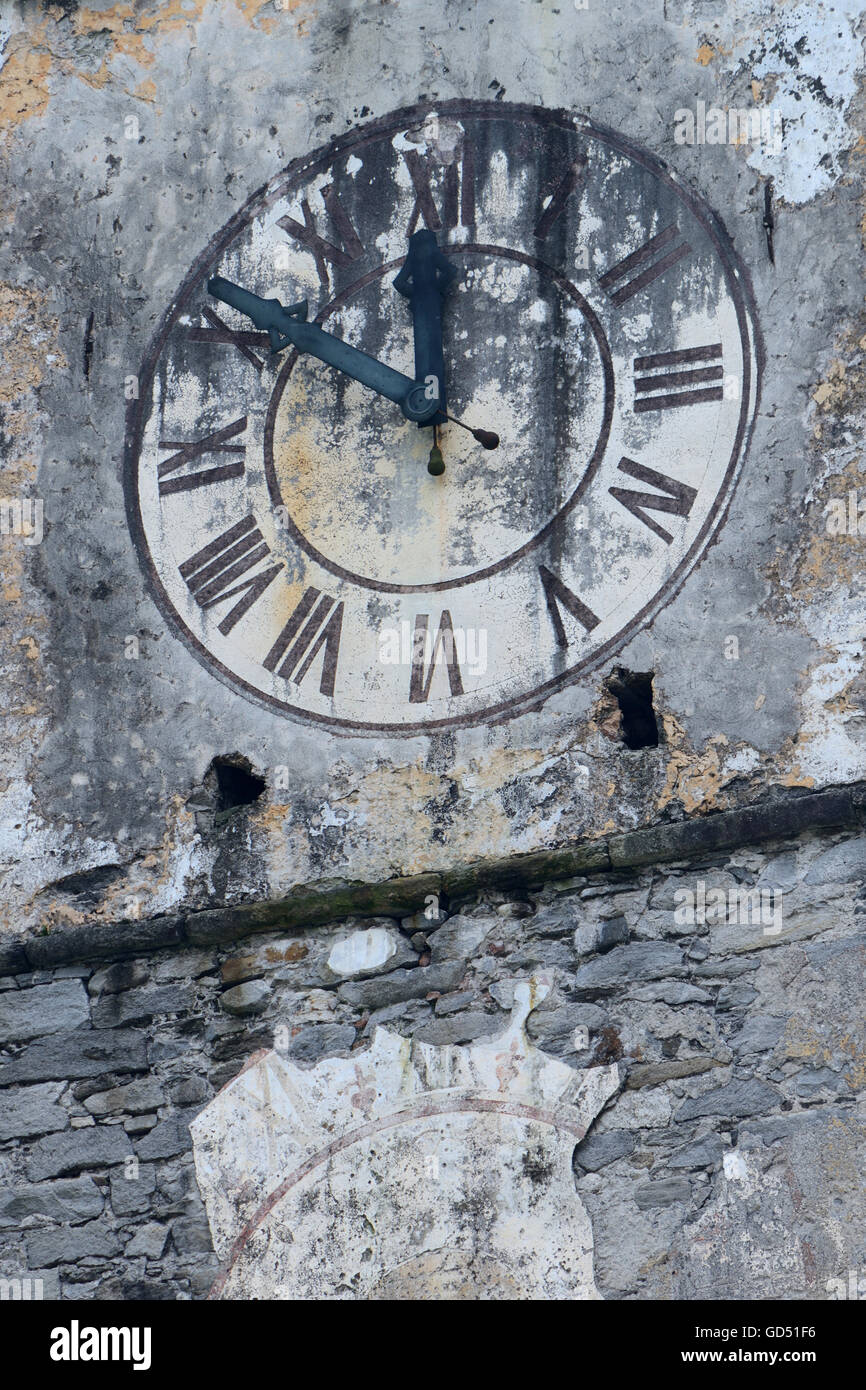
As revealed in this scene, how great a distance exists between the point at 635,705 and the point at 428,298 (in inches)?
62.6

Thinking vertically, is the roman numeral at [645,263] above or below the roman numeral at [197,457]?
above

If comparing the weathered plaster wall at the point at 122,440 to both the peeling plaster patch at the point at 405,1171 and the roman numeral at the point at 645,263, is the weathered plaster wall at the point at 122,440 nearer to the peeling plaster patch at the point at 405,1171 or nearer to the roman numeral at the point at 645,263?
the roman numeral at the point at 645,263

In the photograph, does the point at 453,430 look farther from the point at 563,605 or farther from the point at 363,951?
the point at 363,951

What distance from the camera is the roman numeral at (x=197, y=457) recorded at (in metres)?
9.81

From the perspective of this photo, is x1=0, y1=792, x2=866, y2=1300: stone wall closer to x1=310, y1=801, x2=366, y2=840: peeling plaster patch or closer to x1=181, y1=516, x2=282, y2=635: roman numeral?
x1=310, y1=801, x2=366, y2=840: peeling plaster patch

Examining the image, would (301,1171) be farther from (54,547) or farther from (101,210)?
(101,210)

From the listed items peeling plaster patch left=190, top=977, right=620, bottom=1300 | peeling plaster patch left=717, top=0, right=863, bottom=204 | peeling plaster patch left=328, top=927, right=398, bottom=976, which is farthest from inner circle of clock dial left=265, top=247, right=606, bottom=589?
peeling plaster patch left=190, top=977, right=620, bottom=1300

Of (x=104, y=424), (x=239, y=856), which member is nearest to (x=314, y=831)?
(x=239, y=856)

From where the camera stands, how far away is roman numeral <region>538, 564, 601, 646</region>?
932 centimetres

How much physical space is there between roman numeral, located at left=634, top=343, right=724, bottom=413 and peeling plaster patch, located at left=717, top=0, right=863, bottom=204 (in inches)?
23.7

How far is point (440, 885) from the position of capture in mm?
9125

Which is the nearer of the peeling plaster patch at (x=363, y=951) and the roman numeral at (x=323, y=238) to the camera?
the peeling plaster patch at (x=363, y=951)

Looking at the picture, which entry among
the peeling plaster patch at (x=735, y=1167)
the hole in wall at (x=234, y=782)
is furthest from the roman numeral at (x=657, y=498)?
the peeling plaster patch at (x=735, y=1167)

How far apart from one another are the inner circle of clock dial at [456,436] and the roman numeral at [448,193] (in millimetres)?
132
